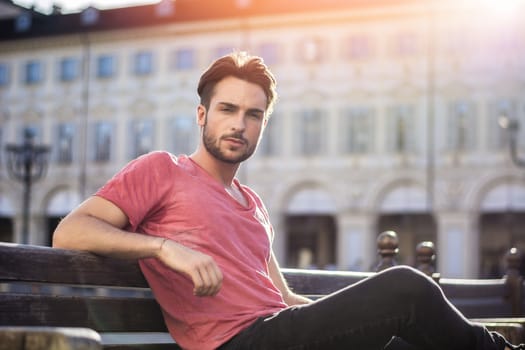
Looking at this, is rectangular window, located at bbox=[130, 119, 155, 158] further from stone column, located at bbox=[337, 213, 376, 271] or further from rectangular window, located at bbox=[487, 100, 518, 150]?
rectangular window, located at bbox=[487, 100, 518, 150]

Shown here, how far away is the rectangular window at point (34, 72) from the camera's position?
4496 cm

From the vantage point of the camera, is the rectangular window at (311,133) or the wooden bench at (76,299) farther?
the rectangular window at (311,133)

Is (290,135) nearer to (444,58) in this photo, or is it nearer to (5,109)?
(444,58)

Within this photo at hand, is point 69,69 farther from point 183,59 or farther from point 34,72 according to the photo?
point 183,59

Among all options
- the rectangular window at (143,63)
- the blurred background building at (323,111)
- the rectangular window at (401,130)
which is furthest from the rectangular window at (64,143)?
the rectangular window at (401,130)

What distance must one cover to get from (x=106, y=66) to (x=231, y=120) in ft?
132

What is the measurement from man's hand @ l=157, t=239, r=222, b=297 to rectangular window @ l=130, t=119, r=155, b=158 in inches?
1526

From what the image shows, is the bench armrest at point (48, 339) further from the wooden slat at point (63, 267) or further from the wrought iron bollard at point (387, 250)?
the wrought iron bollard at point (387, 250)

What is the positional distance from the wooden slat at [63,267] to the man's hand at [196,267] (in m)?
0.23

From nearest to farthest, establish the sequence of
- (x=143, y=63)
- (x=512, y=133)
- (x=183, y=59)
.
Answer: (x=512, y=133) → (x=183, y=59) → (x=143, y=63)

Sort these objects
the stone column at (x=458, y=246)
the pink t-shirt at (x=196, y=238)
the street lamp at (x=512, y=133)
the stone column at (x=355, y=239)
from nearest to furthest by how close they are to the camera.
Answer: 1. the pink t-shirt at (x=196, y=238)
2. the street lamp at (x=512, y=133)
3. the stone column at (x=458, y=246)
4. the stone column at (x=355, y=239)

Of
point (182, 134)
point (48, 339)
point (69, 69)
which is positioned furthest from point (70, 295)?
point (69, 69)

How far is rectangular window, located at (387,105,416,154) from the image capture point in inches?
1476

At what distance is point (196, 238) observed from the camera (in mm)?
3531
